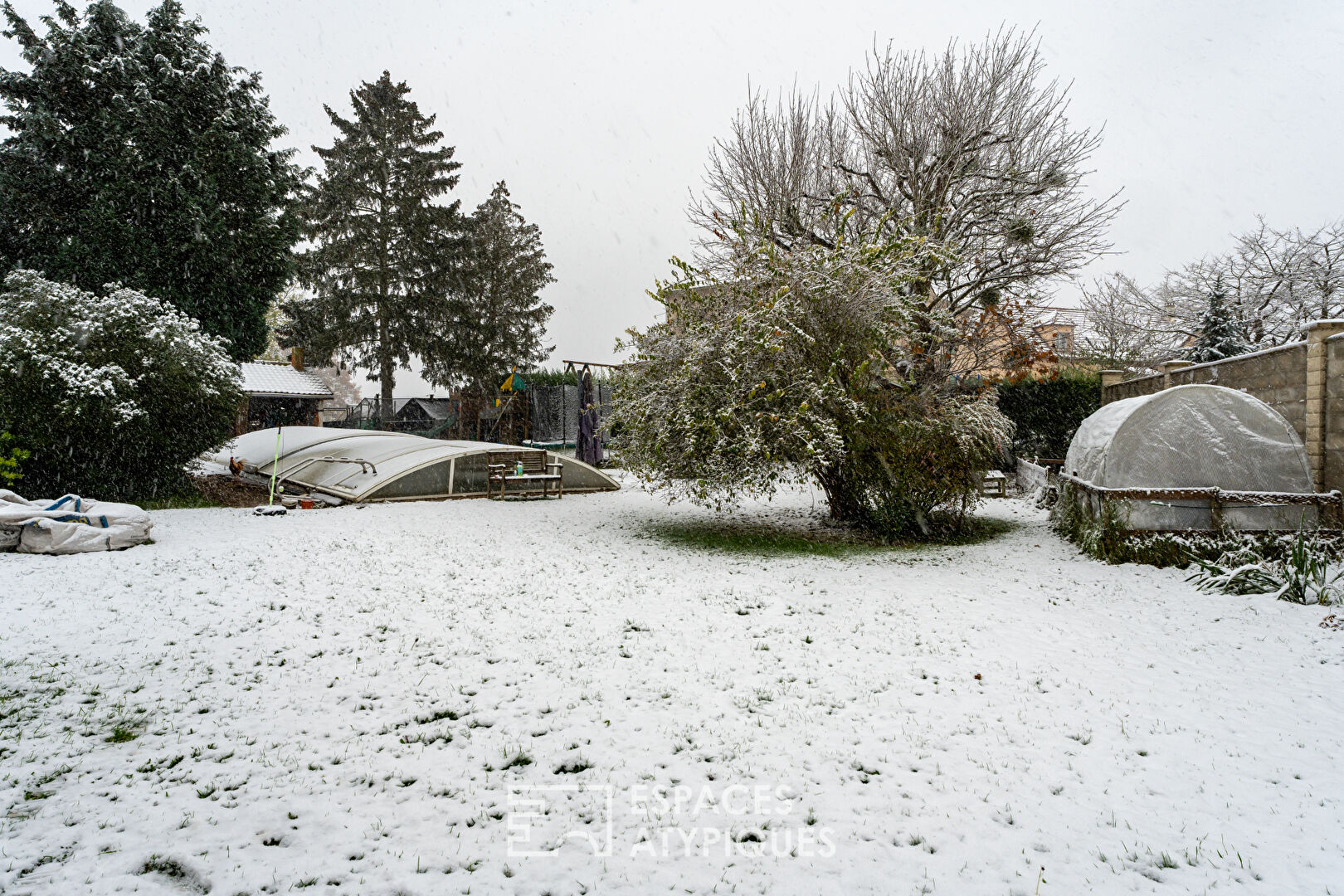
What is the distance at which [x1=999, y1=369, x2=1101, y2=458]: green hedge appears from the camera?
1593cm

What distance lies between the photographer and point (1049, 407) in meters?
16.3

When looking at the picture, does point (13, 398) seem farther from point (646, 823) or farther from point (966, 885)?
point (966, 885)

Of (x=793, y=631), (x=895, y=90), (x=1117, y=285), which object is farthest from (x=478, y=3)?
(x=1117, y=285)

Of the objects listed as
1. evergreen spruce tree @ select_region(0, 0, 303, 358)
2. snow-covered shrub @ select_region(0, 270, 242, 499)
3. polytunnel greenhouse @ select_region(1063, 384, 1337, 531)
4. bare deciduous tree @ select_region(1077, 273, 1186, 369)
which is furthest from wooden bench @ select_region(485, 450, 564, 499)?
bare deciduous tree @ select_region(1077, 273, 1186, 369)

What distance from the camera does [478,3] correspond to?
14.9 m

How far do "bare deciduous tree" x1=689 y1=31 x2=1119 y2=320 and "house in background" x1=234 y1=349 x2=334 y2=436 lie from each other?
20092 mm

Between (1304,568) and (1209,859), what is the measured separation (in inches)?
181

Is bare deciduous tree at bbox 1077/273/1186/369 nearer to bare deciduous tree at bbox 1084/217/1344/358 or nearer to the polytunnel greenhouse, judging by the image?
bare deciduous tree at bbox 1084/217/1344/358

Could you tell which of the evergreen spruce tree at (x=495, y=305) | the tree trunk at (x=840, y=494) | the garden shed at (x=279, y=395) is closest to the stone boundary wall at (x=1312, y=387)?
the tree trunk at (x=840, y=494)

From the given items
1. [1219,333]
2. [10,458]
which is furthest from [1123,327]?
[10,458]

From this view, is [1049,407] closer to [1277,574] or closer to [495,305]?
[1277,574]

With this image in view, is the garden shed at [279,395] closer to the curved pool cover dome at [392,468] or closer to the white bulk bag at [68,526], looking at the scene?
the curved pool cover dome at [392,468]

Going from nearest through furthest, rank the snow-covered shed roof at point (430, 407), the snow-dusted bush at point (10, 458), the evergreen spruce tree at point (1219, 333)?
the snow-dusted bush at point (10, 458)
the evergreen spruce tree at point (1219, 333)
the snow-covered shed roof at point (430, 407)

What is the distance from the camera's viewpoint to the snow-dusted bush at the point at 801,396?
324 inches
